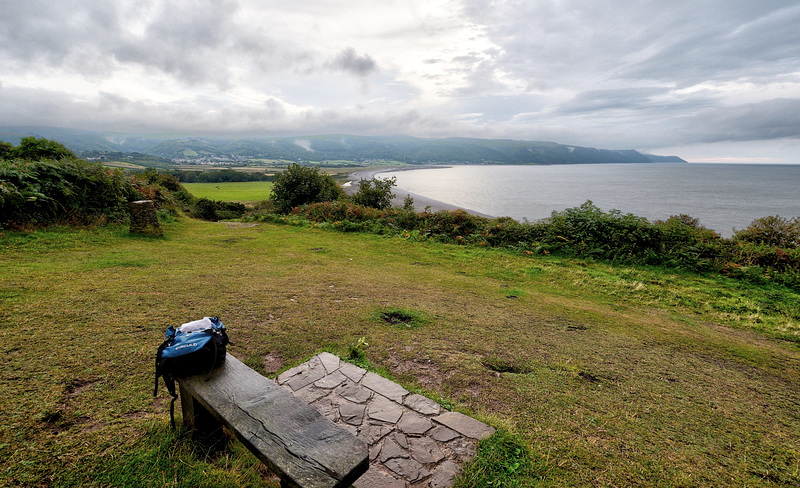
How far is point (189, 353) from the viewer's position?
8.33 ft

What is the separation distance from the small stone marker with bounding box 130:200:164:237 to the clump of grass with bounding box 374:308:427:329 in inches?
384

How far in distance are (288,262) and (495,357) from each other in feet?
22.7

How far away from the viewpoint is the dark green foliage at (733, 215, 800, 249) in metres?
11.1

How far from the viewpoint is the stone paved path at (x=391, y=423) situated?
9.10ft

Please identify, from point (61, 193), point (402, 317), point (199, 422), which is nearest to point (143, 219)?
point (61, 193)

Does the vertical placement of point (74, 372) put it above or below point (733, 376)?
above

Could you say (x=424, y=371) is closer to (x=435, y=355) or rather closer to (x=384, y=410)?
(x=435, y=355)

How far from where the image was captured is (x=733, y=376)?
4.73 m

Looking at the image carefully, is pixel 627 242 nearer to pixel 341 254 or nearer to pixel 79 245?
pixel 341 254

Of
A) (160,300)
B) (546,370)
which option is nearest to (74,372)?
(160,300)

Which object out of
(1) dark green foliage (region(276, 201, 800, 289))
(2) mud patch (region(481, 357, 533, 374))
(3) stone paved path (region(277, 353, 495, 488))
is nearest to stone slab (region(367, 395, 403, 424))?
(3) stone paved path (region(277, 353, 495, 488))

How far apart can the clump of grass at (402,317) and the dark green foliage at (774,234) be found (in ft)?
42.1

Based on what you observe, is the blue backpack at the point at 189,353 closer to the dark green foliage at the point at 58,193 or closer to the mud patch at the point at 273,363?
the mud patch at the point at 273,363

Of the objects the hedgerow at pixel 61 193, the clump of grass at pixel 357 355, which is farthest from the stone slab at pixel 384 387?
the hedgerow at pixel 61 193
